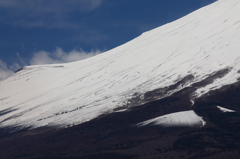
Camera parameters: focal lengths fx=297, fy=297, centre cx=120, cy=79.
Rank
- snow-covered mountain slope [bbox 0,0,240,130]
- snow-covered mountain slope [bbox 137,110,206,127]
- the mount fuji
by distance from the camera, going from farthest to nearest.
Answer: snow-covered mountain slope [bbox 0,0,240,130] < snow-covered mountain slope [bbox 137,110,206,127] < the mount fuji

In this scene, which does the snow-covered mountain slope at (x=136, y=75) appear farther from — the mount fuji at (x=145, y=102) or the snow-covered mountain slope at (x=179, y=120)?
the snow-covered mountain slope at (x=179, y=120)

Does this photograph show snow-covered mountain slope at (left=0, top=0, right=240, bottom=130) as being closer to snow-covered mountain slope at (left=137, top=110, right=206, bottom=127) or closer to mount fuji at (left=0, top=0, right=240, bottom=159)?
mount fuji at (left=0, top=0, right=240, bottom=159)

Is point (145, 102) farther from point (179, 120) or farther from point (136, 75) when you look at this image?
point (136, 75)

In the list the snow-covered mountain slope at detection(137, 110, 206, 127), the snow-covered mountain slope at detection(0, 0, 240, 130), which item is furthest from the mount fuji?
the snow-covered mountain slope at detection(0, 0, 240, 130)

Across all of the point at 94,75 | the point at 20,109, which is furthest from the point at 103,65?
the point at 20,109

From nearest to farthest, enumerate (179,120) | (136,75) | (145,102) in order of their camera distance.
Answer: (179,120), (145,102), (136,75)

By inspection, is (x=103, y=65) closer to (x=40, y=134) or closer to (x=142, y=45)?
(x=142, y=45)

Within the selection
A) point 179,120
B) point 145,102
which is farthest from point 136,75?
point 179,120
